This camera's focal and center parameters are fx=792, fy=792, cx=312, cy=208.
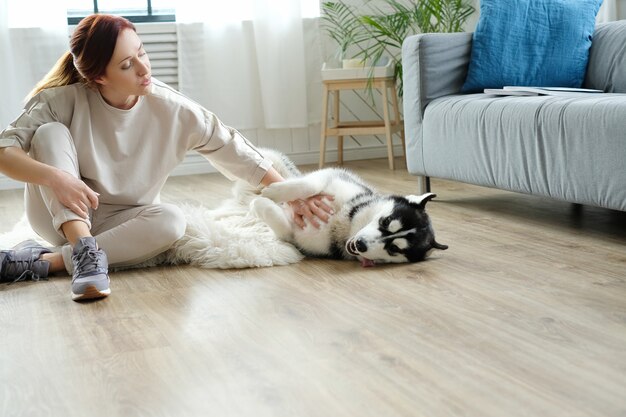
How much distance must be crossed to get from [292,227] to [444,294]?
64 centimetres

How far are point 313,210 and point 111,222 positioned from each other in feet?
1.88

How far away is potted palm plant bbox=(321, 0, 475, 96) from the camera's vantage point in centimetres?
442

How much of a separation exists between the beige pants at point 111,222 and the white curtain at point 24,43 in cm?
205

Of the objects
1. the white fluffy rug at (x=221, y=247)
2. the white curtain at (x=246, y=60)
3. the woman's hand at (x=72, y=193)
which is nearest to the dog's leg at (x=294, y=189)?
the white fluffy rug at (x=221, y=247)

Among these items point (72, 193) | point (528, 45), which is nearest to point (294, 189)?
point (72, 193)

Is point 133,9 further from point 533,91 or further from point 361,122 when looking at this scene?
point 533,91

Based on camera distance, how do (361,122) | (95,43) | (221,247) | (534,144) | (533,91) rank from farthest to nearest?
(361,122) < (533,91) < (534,144) < (221,247) < (95,43)

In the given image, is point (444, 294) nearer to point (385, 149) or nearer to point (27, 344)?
point (27, 344)

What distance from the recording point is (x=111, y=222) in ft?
7.33

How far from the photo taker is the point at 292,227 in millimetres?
2363

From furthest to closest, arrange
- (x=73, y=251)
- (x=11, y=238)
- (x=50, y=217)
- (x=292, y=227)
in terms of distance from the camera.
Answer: (x=11, y=238)
(x=292, y=227)
(x=50, y=217)
(x=73, y=251)

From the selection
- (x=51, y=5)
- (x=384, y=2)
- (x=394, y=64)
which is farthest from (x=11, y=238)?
(x=384, y=2)

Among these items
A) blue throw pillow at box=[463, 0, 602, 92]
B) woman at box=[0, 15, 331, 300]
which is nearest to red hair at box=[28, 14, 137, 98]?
woman at box=[0, 15, 331, 300]

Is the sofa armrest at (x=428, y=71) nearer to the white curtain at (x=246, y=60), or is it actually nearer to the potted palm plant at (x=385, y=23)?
the potted palm plant at (x=385, y=23)
